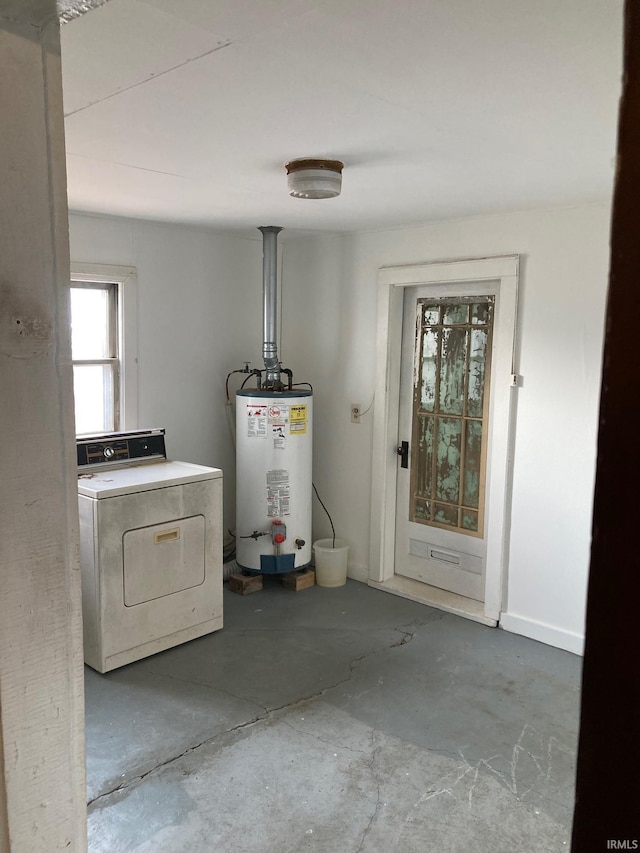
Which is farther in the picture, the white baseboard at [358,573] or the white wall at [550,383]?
the white baseboard at [358,573]

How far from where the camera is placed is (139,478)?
12.2ft

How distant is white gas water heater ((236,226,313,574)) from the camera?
14.7ft

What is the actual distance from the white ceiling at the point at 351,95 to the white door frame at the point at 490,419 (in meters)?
Answer: 0.69

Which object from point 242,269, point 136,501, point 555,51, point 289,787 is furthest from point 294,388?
point 555,51

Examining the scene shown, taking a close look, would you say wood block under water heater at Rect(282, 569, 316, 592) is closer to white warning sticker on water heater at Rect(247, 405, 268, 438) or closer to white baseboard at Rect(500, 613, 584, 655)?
white warning sticker on water heater at Rect(247, 405, 268, 438)

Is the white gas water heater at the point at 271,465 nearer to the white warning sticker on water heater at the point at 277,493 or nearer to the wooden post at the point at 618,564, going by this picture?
the white warning sticker on water heater at the point at 277,493

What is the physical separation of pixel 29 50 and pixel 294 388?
4.03m

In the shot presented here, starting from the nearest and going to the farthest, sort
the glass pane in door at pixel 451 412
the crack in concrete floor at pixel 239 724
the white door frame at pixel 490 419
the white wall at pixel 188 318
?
the crack in concrete floor at pixel 239 724 → the white door frame at pixel 490 419 → the glass pane in door at pixel 451 412 → the white wall at pixel 188 318

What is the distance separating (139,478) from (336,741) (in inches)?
67.2

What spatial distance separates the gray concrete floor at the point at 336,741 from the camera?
2404mm

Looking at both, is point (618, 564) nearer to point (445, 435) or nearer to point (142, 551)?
point (142, 551)

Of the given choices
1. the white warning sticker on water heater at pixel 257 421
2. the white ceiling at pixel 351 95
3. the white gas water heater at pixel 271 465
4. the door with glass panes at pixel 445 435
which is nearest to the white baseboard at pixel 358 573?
the door with glass panes at pixel 445 435

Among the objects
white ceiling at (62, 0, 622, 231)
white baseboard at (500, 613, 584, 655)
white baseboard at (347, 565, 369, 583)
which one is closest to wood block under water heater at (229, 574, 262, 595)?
white baseboard at (347, 565, 369, 583)

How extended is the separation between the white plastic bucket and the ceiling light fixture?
2.65m
